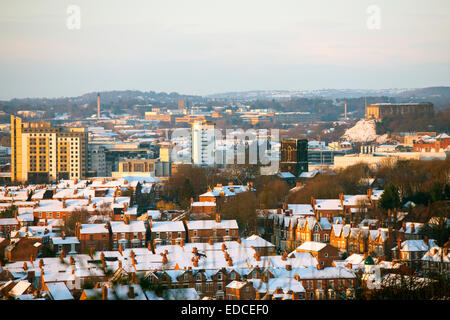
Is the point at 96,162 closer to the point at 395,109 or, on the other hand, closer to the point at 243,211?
the point at 395,109

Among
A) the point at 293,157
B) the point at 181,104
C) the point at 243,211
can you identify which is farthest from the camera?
the point at 181,104

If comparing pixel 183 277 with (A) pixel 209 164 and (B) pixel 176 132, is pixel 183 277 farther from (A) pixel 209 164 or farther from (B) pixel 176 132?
(B) pixel 176 132

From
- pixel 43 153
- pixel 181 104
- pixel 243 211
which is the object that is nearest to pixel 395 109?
pixel 181 104


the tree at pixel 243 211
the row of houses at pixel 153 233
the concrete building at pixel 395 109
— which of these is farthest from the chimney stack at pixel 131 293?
the concrete building at pixel 395 109

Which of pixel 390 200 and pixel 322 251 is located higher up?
pixel 390 200

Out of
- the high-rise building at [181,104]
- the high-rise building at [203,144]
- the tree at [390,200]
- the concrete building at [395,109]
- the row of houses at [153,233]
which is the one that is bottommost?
the row of houses at [153,233]

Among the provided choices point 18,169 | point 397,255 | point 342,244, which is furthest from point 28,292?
point 18,169

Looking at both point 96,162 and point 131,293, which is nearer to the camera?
point 131,293

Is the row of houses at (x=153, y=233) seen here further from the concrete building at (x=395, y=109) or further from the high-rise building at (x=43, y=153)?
the concrete building at (x=395, y=109)
